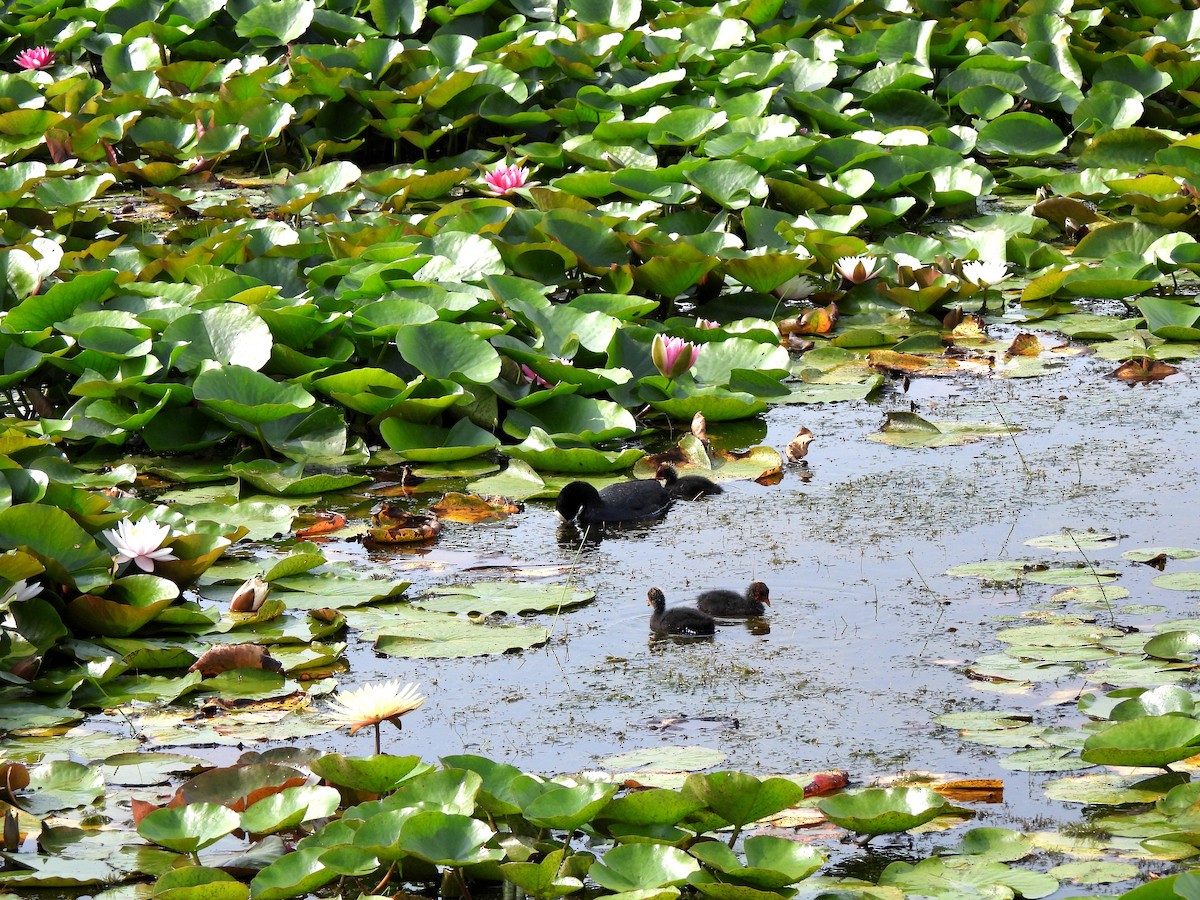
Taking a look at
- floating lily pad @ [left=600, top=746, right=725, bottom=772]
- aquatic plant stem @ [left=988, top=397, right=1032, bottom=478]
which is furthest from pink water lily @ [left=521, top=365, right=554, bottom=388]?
floating lily pad @ [left=600, top=746, right=725, bottom=772]

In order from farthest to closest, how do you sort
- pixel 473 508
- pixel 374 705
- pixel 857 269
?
pixel 857 269
pixel 473 508
pixel 374 705

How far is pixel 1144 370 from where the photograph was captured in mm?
5223

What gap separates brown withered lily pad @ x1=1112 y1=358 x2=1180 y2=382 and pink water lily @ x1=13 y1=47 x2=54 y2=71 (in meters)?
6.58

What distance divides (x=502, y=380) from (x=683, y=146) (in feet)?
9.40

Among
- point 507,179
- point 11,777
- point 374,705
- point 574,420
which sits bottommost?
point 574,420

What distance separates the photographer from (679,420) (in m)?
5.00

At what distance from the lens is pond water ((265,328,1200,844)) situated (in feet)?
9.65

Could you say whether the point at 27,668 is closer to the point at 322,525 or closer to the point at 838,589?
the point at 322,525

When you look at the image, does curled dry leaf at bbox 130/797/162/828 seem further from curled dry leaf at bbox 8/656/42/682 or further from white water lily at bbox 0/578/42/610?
white water lily at bbox 0/578/42/610

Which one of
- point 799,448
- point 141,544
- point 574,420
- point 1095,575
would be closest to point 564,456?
point 574,420

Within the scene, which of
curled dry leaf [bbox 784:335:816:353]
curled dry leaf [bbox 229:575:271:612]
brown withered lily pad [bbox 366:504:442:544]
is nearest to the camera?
curled dry leaf [bbox 229:575:271:612]

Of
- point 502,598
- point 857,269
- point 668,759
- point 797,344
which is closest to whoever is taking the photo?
point 668,759

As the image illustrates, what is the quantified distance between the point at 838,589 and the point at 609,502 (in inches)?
30.7

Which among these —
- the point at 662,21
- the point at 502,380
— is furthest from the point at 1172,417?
the point at 662,21
